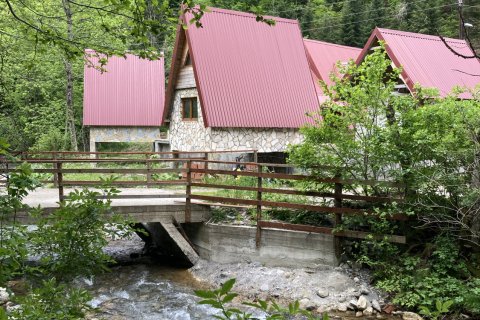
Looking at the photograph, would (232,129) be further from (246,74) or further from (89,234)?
(89,234)

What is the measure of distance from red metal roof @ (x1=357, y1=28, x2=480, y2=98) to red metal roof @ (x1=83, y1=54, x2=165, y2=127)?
12.4m

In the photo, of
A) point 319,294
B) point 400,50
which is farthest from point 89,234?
point 400,50

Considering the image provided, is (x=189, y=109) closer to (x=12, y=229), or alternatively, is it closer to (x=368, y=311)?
(x=368, y=311)

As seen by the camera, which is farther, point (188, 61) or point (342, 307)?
point (188, 61)

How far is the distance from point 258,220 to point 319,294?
2224 mm

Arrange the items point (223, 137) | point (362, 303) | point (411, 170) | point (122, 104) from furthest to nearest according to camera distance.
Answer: point (122, 104) < point (223, 137) < point (411, 170) < point (362, 303)

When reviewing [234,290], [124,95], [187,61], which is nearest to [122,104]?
[124,95]

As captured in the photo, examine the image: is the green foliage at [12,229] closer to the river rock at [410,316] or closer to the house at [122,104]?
the river rock at [410,316]

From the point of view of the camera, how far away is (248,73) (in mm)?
17156

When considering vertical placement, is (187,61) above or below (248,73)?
above

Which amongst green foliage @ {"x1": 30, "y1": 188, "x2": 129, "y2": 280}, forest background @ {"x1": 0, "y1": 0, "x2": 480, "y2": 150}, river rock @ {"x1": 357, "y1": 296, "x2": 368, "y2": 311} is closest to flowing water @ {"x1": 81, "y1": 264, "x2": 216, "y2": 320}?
river rock @ {"x1": 357, "y1": 296, "x2": 368, "y2": 311}

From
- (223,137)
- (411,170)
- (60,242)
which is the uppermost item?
(223,137)

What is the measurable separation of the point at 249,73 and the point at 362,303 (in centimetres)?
1095

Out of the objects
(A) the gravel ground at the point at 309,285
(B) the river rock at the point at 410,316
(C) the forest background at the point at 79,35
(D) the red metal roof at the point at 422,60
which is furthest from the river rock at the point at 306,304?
(D) the red metal roof at the point at 422,60
